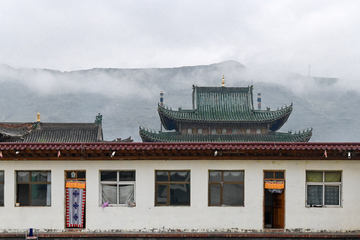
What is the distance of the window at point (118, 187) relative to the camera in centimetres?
1390

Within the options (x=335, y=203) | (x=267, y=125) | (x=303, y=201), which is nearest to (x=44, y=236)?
(x=303, y=201)

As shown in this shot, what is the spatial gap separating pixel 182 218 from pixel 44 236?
5.06 m

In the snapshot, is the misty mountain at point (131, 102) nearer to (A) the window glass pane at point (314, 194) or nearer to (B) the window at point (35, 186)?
(B) the window at point (35, 186)

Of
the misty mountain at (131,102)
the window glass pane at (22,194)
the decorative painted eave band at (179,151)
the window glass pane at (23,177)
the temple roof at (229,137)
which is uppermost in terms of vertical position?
the misty mountain at (131,102)

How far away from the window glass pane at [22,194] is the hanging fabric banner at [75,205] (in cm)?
152

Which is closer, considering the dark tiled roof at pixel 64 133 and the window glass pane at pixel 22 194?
the window glass pane at pixel 22 194

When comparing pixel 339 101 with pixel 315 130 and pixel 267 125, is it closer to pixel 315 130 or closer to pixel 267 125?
pixel 315 130

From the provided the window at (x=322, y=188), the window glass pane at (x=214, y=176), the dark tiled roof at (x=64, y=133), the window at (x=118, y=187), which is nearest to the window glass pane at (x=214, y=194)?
the window glass pane at (x=214, y=176)

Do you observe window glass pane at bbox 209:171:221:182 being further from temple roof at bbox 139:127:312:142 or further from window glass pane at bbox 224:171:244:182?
temple roof at bbox 139:127:312:142

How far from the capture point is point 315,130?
6294 inches

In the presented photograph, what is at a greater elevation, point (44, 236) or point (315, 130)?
point (315, 130)

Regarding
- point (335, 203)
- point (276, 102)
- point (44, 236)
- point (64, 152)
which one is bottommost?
point (44, 236)

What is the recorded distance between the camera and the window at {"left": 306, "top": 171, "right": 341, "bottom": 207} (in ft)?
45.6

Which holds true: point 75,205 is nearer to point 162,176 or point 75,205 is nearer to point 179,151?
point 162,176
